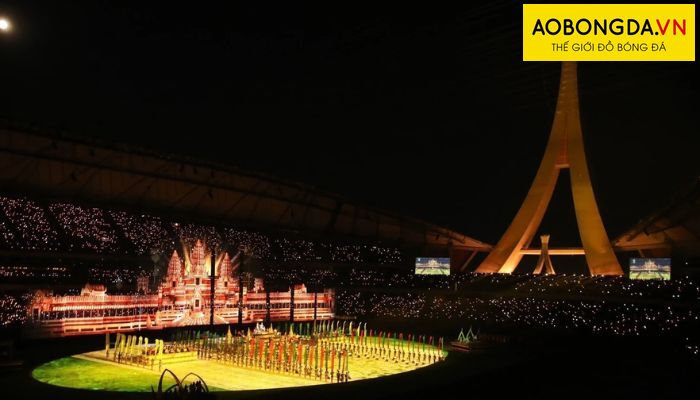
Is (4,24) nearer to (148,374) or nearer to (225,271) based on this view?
(148,374)

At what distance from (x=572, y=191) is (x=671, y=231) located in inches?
419

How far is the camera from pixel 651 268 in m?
43.1

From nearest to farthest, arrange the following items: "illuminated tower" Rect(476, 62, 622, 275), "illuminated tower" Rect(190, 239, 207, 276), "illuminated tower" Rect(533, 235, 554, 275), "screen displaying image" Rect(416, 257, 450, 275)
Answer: "illuminated tower" Rect(190, 239, 207, 276) < "screen displaying image" Rect(416, 257, 450, 275) < "illuminated tower" Rect(476, 62, 622, 275) < "illuminated tower" Rect(533, 235, 554, 275)

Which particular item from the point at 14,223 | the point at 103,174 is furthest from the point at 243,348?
the point at 103,174

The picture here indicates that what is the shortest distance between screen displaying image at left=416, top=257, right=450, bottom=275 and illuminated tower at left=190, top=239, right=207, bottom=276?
20.0 m

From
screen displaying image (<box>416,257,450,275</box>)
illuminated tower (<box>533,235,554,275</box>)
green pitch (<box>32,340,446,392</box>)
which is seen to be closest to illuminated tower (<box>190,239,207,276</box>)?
green pitch (<box>32,340,446,392</box>)

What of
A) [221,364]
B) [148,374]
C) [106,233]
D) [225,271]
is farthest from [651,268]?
[148,374]

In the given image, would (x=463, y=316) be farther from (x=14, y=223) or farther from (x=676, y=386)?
(x=14, y=223)

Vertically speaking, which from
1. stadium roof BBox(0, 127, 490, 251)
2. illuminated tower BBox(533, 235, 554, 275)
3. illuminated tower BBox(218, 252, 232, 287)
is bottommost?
illuminated tower BBox(218, 252, 232, 287)

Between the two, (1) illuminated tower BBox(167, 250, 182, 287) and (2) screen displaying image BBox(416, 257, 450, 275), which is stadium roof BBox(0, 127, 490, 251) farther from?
(1) illuminated tower BBox(167, 250, 182, 287)

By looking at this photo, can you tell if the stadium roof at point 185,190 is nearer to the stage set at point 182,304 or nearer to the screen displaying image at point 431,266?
the screen displaying image at point 431,266

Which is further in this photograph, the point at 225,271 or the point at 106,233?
the point at 106,233

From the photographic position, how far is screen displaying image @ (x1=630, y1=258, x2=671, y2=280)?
42344 millimetres

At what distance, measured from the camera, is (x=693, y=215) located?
43.9 m
